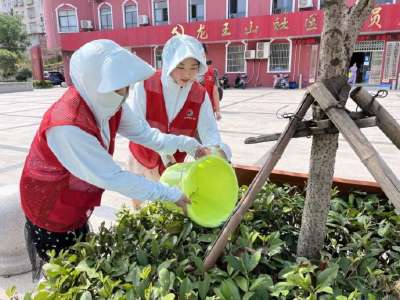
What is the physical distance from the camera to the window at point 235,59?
16.4m

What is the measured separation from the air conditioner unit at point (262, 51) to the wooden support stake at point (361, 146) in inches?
602

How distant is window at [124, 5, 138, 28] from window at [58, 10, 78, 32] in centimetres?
362

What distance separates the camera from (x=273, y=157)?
3.61ft

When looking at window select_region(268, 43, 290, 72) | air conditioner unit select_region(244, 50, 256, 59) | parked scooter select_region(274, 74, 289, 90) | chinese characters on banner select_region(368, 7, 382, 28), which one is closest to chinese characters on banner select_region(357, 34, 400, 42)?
chinese characters on banner select_region(368, 7, 382, 28)

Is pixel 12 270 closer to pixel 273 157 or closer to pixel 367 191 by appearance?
pixel 273 157

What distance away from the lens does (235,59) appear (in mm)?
16578

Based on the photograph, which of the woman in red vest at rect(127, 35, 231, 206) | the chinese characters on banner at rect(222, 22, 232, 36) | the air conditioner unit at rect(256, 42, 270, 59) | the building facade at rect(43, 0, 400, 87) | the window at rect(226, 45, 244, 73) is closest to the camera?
the woman in red vest at rect(127, 35, 231, 206)

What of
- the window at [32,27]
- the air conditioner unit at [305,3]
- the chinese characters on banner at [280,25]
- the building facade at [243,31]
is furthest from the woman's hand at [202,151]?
the window at [32,27]

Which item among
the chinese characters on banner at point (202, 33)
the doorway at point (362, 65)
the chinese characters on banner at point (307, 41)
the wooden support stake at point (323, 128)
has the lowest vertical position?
the doorway at point (362, 65)

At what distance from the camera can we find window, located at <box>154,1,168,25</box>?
17953mm

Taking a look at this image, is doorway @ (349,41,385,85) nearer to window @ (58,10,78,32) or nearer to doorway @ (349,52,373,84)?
doorway @ (349,52,373,84)

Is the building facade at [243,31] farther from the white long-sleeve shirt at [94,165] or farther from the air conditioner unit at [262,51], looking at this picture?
the white long-sleeve shirt at [94,165]

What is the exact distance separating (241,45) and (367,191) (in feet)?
50.8

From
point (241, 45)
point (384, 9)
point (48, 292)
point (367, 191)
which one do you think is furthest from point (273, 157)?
point (241, 45)
